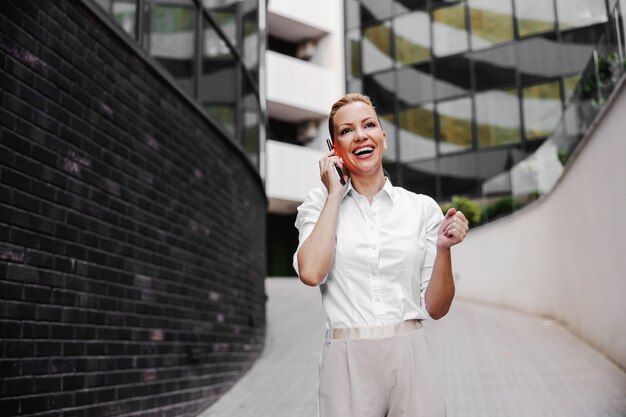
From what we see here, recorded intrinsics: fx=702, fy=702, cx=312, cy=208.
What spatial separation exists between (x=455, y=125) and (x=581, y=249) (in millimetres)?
12614

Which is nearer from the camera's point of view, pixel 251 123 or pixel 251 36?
pixel 251 123

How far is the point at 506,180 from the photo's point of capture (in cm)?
1477

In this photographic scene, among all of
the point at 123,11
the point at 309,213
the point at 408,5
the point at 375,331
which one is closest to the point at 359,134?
the point at 309,213

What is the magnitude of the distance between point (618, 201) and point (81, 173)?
17.5 feet

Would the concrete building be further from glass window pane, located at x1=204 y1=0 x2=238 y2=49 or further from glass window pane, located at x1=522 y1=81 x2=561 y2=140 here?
glass window pane, located at x1=204 y1=0 x2=238 y2=49

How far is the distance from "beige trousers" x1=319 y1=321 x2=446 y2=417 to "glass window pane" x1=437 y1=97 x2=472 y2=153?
765 inches

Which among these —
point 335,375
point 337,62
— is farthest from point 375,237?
point 337,62

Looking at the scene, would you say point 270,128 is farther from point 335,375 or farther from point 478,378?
point 335,375

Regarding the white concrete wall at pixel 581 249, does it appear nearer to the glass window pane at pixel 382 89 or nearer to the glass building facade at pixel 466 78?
the glass building facade at pixel 466 78

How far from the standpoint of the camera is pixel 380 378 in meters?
2.02


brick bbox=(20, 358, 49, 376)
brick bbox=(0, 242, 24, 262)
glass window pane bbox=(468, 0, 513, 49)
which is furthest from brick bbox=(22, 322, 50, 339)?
glass window pane bbox=(468, 0, 513, 49)

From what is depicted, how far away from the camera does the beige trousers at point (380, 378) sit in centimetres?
200

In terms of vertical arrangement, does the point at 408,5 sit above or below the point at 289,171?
above

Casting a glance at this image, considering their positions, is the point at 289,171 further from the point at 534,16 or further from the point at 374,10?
the point at 534,16
